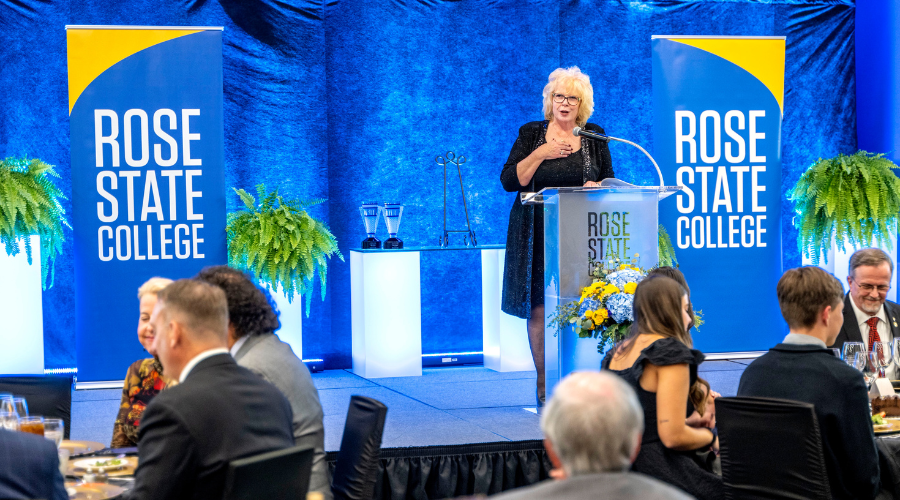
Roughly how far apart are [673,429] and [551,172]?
6.71ft

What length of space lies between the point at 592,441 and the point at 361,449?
1.49m

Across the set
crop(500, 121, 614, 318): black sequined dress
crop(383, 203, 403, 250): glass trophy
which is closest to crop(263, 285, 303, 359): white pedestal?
crop(383, 203, 403, 250): glass trophy

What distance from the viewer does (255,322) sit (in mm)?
2912

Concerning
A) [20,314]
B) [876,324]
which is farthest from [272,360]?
[20,314]

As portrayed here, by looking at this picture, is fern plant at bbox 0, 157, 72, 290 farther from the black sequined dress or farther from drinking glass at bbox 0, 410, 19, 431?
drinking glass at bbox 0, 410, 19, 431

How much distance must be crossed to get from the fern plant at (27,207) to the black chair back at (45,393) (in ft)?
8.27

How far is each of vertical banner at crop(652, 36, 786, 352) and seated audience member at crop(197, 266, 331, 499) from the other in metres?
4.31

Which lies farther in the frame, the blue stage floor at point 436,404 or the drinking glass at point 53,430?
the blue stage floor at point 436,404

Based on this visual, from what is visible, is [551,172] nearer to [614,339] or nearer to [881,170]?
[614,339]

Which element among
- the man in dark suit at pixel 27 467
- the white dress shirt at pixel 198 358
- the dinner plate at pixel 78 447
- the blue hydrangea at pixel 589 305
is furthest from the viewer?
the blue hydrangea at pixel 589 305

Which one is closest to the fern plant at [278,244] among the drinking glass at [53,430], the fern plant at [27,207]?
the fern plant at [27,207]

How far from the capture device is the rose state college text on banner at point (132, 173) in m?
5.92

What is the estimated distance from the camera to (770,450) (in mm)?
2818

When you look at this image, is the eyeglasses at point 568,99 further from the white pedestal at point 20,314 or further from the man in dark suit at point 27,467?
the white pedestal at point 20,314
